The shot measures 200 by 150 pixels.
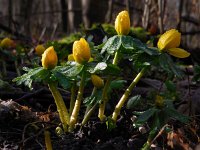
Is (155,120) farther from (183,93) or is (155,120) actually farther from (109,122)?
(183,93)

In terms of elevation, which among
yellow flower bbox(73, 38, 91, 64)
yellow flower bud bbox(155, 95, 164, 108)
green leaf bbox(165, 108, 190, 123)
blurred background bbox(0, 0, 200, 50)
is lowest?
blurred background bbox(0, 0, 200, 50)

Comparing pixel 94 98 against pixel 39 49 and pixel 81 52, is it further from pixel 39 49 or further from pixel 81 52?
pixel 39 49

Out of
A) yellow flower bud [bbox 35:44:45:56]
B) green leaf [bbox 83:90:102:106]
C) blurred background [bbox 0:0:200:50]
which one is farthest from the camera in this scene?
blurred background [bbox 0:0:200:50]

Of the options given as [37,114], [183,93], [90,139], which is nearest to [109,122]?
[90,139]

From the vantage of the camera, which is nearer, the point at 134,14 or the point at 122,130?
the point at 122,130

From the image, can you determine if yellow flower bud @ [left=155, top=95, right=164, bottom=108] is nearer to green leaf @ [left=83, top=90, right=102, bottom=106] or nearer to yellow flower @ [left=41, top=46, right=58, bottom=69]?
green leaf @ [left=83, top=90, right=102, bottom=106]

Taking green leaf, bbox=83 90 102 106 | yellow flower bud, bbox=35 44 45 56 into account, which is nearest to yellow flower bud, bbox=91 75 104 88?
green leaf, bbox=83 90 102 106

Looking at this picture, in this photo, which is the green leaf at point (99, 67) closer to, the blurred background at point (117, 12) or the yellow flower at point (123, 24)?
the yellow flower at point (123, 24)

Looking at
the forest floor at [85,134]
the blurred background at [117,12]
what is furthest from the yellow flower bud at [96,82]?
the blurred background at [117,12]

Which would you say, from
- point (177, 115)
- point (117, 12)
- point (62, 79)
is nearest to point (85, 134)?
point (62, 79)
